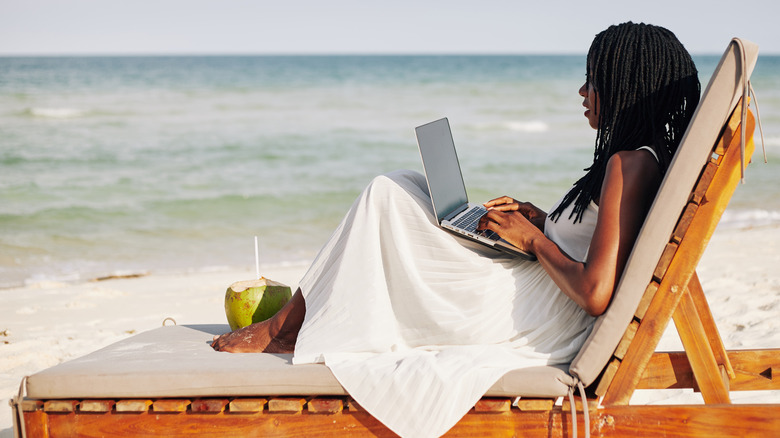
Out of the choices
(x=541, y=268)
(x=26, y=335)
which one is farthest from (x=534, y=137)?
(x=541, y=268)

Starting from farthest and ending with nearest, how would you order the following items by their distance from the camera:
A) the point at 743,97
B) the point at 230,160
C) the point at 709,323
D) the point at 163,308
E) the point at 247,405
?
the point at 230,160
the point at 163,308
the point at 709,323
the point at 247,405
the point at 743,97

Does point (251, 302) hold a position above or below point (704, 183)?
below

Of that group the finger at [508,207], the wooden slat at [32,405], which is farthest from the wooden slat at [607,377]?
the wooden slat at [32,405]

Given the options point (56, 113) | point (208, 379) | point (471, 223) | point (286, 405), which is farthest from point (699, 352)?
point (56, 113)

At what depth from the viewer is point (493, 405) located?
7.52 feet

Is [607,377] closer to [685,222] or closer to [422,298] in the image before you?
[685,222]

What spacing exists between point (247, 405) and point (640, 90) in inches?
65.4

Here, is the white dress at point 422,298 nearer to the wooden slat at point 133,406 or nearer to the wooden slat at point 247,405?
the wooden slat at point 247,405

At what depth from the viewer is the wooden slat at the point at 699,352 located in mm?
2330

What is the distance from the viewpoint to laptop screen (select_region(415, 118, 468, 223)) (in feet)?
9.07

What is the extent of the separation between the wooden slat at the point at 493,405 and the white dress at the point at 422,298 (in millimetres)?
138

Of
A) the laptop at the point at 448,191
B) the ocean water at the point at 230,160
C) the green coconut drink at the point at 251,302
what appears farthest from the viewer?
the ocean water at the point at 230,160

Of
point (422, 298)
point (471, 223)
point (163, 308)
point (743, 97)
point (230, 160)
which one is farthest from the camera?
point (230, 160)

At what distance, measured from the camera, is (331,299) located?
2.60m
